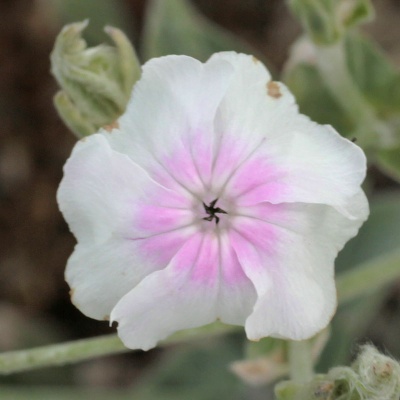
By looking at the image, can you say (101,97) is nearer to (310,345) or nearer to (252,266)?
(252,266)

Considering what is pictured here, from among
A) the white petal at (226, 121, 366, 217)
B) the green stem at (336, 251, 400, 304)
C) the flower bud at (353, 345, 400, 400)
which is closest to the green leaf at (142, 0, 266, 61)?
the green stem at (336, 251, 400, 304)

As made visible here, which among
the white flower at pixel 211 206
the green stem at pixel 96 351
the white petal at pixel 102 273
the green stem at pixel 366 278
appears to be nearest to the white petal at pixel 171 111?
the white flower at pixel 211 206

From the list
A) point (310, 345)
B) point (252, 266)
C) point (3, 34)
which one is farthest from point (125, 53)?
point (3, 34)

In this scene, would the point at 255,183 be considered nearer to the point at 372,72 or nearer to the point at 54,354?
the point at 54,354

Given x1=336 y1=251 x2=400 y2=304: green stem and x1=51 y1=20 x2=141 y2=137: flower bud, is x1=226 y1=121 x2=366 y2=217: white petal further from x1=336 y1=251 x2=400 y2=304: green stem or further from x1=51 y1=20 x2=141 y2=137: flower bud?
x1=336 y1=251 x2=400 y2=304: green stem

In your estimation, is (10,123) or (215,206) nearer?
(215,206)

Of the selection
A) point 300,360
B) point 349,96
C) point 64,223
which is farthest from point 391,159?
point 64,223
